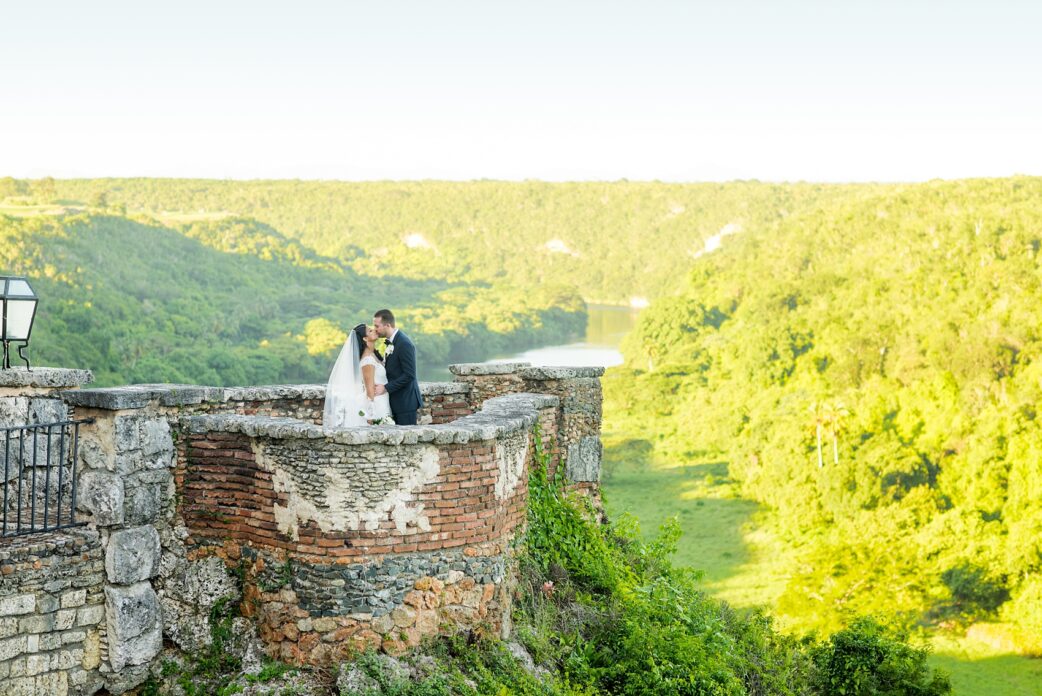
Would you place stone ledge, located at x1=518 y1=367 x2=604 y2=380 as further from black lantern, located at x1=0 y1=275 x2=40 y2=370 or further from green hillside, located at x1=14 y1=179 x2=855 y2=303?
green hillside, located at x1=14 y1=179 x2=855 y2=303

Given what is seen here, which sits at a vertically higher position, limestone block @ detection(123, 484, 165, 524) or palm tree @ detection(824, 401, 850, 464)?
limestone block @ detection(123, 484, 165, 524)

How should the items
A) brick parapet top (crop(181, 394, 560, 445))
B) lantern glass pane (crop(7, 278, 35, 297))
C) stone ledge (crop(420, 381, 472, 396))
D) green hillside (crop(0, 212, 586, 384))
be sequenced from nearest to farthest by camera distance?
brick parapet top (crop(181, 394, 560, 445)) → lantern glass pane (crop(7, 278, 35, 297)) → stone ledge (crop(420, 381, 472, 396)) → green hillside (crop(0, 212, 586, 384))

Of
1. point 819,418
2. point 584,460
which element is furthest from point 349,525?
point 819,418

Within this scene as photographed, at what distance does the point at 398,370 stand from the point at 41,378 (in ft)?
9.28

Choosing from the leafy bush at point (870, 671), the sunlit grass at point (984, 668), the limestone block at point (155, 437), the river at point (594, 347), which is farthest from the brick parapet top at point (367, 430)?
the river at point (594, 347)

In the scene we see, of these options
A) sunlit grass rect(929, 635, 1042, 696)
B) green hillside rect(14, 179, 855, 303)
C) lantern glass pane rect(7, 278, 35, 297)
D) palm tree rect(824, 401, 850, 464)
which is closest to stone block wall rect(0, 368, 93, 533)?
lantern glass pane rect(7, 278, 35, 297)

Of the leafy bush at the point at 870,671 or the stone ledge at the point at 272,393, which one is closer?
the stone ledge at the point at 272,393

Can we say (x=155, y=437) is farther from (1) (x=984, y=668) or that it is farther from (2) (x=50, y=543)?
(1) (x=984, y=668)

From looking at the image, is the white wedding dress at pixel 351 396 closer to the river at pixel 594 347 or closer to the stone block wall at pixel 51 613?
the stone block wall at pixel 51 613

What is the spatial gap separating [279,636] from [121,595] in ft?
3.91

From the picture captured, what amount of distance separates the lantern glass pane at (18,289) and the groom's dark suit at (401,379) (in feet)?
9.78

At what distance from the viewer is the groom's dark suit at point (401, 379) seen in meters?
8.95

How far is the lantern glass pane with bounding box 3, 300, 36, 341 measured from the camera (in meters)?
8.26

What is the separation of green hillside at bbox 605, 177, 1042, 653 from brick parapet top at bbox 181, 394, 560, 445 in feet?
86.3
